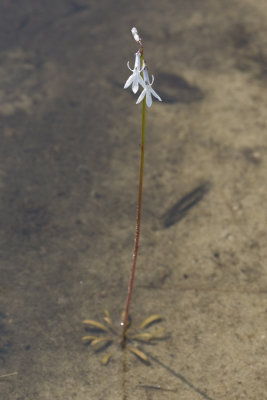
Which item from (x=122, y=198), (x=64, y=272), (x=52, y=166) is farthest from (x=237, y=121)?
(x=64, y=272)

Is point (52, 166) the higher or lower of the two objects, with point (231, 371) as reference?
higher

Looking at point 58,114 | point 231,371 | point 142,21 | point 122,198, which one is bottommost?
point 231,371

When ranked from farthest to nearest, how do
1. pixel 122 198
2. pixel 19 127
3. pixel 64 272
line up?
pixel 19 127 < pixel 122 198 < pixel 64 272

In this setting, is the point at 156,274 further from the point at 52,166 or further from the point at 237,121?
the point at 237,121

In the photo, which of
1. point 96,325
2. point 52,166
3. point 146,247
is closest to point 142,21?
point 52,166

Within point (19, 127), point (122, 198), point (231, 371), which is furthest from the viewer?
point (19, 127)

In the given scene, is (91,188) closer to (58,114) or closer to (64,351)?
(58,114)

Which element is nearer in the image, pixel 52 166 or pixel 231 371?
pixel 231 371
